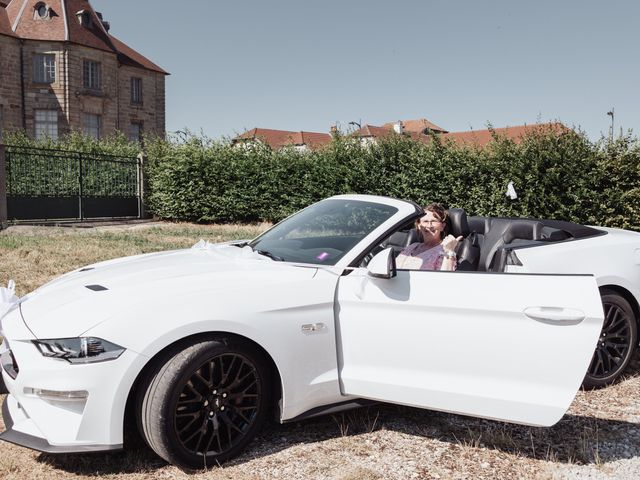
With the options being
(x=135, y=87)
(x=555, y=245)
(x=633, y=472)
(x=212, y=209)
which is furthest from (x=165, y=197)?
(x=135, y=87)

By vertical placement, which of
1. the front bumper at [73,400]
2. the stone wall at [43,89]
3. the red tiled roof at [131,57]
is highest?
the red tiled roof at [131,57]

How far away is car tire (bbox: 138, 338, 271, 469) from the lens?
287 cm

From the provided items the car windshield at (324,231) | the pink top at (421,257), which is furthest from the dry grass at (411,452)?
the car windshield at (324,231)

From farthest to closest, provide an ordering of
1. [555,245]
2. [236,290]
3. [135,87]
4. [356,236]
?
1. [135,87]
2. [555,245]
3. [356,236]
4. [236,290]

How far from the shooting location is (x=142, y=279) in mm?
3262

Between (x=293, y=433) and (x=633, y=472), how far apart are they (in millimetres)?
2054

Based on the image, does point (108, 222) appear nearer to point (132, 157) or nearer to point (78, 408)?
point (132, 157)

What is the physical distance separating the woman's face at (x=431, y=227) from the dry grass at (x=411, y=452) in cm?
136

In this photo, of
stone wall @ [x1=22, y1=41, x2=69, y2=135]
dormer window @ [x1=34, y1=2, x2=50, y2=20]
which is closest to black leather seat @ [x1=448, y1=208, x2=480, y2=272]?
stone wall @ [x1=22, y1=41, x2=69, y2=135]

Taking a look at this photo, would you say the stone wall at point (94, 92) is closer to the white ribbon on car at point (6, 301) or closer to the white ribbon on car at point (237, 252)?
the white ribbon on car at point (237, 252)

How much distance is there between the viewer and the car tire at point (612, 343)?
4.55 m

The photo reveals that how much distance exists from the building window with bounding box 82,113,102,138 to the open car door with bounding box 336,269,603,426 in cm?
3957

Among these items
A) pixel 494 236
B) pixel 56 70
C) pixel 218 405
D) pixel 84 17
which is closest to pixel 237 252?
pixel 218 405

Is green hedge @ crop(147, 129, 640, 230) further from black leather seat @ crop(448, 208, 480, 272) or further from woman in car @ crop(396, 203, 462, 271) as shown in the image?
woman in car @ crop(396, 203, 462, 271)
